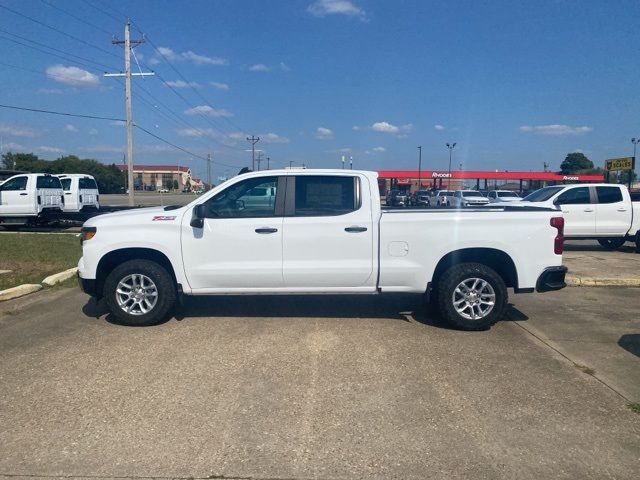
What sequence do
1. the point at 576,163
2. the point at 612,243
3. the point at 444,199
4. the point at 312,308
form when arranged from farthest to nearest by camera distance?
1. the point at 576,163
2. the point at 444,199
3. the point at 612,243
4. the point at 312,308

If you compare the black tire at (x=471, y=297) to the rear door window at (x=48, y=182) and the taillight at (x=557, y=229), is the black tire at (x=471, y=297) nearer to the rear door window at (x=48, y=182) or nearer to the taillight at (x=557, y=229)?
the taillight at (x=557, y=229)

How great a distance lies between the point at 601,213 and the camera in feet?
44.4

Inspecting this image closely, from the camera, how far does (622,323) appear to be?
6.79m

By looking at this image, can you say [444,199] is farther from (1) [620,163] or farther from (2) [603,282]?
(2) [603,282]

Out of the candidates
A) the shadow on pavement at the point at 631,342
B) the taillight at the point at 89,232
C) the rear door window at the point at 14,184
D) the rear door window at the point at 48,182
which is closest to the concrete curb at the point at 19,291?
the taillight at the point at 89,232

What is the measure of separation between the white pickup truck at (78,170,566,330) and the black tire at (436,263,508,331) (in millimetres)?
12

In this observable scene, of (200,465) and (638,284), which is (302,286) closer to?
(200,465)

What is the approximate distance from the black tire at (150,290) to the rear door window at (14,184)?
15.5m

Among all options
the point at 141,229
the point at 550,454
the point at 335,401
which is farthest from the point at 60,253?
the point at 550,454

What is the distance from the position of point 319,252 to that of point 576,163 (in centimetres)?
13363

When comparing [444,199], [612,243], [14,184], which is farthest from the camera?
[444,199]

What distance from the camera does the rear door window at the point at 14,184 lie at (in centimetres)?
1923

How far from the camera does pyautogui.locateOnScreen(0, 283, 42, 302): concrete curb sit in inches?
309

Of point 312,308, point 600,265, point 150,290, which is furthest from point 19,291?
point 600,265
